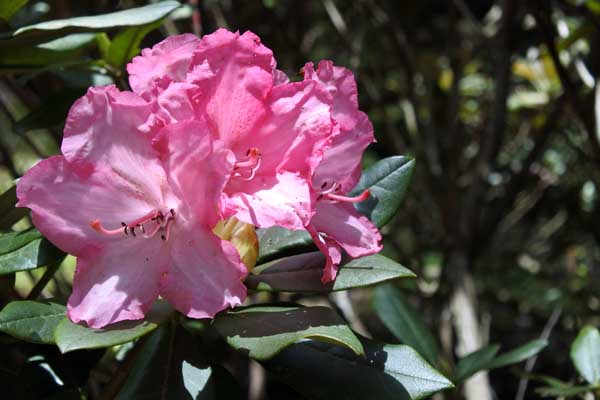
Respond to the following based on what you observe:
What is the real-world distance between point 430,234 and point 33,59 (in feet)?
5.32

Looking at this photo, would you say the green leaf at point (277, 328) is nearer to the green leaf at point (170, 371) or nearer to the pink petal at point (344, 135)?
the green leaf at point (170, 371)

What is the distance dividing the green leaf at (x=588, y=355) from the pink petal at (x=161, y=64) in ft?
2.81

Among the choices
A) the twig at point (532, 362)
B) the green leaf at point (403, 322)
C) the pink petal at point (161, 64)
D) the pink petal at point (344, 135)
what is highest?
the pink petal at point (161, 64)

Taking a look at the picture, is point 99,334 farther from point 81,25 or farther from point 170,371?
point 81,25

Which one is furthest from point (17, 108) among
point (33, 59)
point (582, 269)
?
point (582, 269)

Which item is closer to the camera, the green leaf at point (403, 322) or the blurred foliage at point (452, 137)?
the blurred foliage at point (452, 137)

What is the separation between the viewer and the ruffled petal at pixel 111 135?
0.78 metres

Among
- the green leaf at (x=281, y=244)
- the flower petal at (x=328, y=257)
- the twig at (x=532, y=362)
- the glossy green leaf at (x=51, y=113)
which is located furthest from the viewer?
the twig at (x=532, y=362)

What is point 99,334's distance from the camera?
2.45 feet

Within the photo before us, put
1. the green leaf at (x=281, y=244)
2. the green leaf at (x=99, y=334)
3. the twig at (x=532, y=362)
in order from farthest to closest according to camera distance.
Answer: the twig at (x=532, y=362), the green leaf at (x=281, y=244), the green leaf at (x=99, y=334)

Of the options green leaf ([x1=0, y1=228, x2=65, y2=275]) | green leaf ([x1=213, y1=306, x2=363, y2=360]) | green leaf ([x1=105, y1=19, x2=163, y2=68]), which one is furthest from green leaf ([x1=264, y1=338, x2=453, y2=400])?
green leaf ([x1=105, y1=19, x2=163, y2=68])

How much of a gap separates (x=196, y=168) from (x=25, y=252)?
237 millimetres

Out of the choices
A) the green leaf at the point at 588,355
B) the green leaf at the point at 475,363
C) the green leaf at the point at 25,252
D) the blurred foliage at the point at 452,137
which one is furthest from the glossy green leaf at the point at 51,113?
the green leaf at the point at 588,355

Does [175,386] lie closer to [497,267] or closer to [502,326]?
Answer: [497,267]
